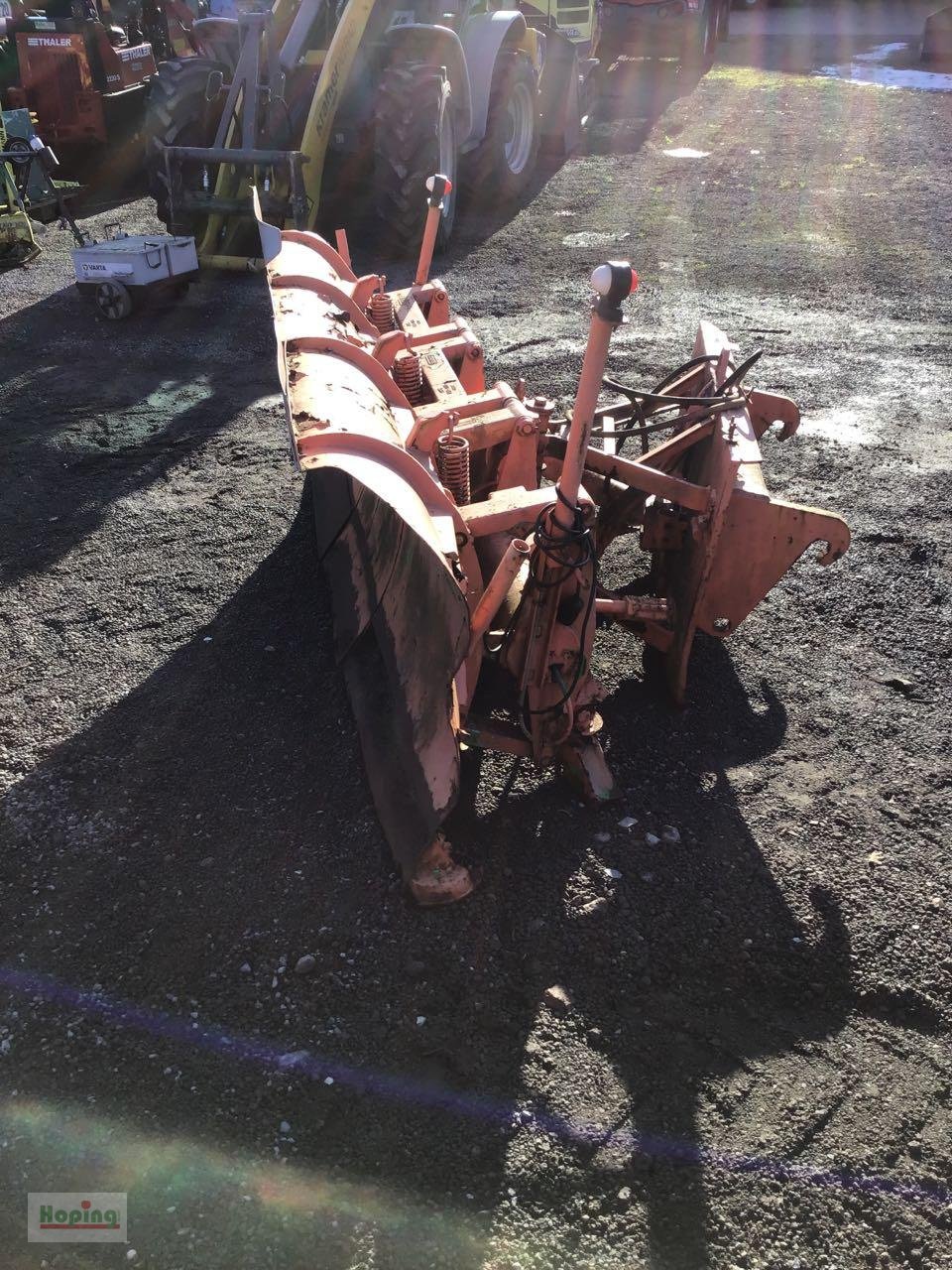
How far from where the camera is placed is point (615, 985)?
263cm

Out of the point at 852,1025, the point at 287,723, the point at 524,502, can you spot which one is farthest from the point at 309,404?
the point at 852,1025

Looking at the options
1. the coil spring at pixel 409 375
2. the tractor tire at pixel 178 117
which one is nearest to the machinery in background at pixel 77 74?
the tractor tire at pixel 178 117

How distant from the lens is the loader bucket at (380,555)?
2689 millimetres

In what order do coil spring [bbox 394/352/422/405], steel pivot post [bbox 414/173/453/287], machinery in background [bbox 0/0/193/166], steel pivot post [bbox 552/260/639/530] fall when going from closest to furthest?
steel pivot post [bbox 552/260/639/530]
coil spring [bbox 394/352/422/405]
steel pivot post [bbox 414/173/453/287]
machinery in background [bbox 0/0/193/166]

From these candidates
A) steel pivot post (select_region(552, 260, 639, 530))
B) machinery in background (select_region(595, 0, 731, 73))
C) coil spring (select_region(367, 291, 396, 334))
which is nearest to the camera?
steel pivot post (select_region(552, 260, 639, 530))

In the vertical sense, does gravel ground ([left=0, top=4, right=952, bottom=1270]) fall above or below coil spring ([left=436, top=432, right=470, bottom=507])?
below

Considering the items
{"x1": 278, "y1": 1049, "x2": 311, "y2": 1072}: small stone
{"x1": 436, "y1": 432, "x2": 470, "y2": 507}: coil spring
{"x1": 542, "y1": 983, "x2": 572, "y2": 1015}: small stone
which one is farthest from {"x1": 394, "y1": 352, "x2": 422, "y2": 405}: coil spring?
{"x1": 278, "y1": 1049, "x2": 311, "y2": 1072}: small stone

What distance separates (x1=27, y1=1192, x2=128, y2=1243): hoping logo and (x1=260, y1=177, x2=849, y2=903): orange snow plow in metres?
1.04

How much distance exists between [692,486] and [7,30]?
10.5 metres

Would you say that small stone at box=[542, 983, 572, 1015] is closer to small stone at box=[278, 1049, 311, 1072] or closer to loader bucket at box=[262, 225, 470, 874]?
loader bucket at box=[262, 225, 470, 874]

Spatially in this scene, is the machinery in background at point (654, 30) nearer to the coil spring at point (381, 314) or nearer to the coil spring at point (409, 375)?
the coil spring at point (381, 314)

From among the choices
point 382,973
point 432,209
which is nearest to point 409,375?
point 432,209

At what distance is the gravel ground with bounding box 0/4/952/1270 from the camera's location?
7.16ft

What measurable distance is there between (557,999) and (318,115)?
7217 millimetres
